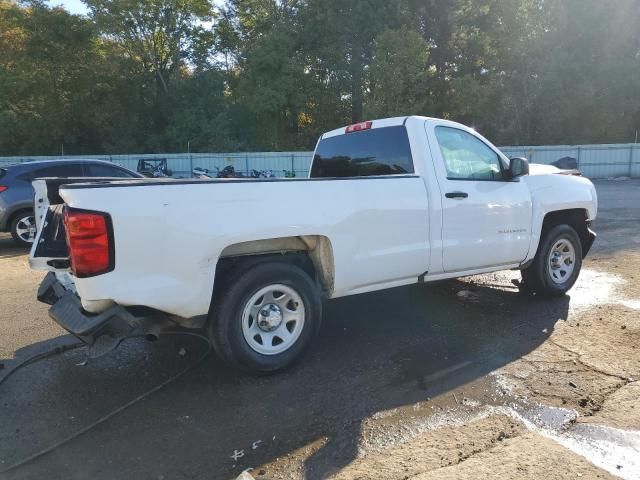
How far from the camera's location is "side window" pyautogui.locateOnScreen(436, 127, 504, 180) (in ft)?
16.4

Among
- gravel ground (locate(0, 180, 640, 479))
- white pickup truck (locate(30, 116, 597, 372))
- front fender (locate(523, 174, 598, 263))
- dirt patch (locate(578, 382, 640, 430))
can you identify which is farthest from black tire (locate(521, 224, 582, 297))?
dirt patch (locate(578, 382, 640, 430))

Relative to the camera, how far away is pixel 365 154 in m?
5.35

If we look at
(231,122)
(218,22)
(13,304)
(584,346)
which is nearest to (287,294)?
(584,346)

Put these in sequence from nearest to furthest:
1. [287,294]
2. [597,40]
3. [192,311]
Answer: [192,311], [287,294], [597,40]

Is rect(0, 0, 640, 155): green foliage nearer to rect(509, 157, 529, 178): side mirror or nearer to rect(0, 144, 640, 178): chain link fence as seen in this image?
rect(0, 144, 640, 178): chain link fence

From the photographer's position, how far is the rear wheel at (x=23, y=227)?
984cm

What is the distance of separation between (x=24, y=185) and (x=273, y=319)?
7.89 meters

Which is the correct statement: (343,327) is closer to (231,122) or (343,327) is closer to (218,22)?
(231,122)

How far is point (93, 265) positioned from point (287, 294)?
1450mm

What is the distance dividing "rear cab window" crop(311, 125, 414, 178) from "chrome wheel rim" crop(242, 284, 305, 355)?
1.71 meters

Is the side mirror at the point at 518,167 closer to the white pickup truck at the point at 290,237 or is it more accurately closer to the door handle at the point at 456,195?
the white pickup truck at the point at 290,237

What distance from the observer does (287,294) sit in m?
4.07

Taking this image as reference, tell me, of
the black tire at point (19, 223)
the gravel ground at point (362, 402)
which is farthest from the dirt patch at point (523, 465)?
the black tire at point (19, 223)

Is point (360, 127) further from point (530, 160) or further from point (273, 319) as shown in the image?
point (530, 160)
